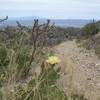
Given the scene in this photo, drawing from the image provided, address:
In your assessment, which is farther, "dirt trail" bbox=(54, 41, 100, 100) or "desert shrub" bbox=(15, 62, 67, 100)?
"dirt trail" bbox=(54, 41, 100, 100)

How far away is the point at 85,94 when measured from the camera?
4.77 meters

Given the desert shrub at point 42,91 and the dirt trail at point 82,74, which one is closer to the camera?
the desert shrub at point 42,91

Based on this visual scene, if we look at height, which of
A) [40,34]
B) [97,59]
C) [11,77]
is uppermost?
[40,34]

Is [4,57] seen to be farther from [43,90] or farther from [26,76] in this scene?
[43,90]

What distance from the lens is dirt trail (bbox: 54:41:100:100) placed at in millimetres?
4707

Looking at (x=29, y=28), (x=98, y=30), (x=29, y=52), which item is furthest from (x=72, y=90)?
(x=98, y=30)

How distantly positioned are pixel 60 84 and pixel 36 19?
4.23 ft

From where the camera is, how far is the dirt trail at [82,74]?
15.4 ft

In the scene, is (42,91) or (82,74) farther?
(82,74)

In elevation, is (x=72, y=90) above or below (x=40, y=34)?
below

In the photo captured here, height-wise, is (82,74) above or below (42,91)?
below

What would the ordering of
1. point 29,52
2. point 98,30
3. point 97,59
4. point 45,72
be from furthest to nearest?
point 98,30 → point 97,59 → point 29,52 → point 45,72

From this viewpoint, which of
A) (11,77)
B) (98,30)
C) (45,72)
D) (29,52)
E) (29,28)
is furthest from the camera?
(98,30)

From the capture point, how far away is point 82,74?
889 cm
